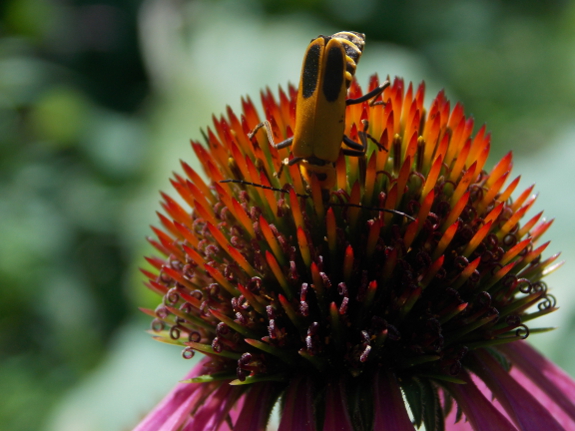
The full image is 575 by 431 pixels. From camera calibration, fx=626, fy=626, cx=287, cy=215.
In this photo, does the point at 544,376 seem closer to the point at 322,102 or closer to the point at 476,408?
the point at 476,408

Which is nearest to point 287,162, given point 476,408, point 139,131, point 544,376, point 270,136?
point 270,136

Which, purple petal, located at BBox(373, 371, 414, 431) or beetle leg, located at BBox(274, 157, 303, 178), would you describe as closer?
purple petal, located at BBox(373, 371, 414, 431)

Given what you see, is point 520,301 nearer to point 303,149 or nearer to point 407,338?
point 407,338

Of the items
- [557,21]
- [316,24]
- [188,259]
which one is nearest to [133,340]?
[188,259]

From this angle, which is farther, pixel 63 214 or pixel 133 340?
pixel 63 214

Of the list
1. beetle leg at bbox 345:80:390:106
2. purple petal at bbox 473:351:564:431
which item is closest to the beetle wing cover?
beetle leg at bbox 345:80:390:106

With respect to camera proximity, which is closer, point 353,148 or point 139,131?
point 353,148

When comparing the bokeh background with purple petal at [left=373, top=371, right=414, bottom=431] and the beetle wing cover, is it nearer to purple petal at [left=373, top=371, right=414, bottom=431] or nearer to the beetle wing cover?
purple petal at [left=373, top=371, right=414, bottom=431]
